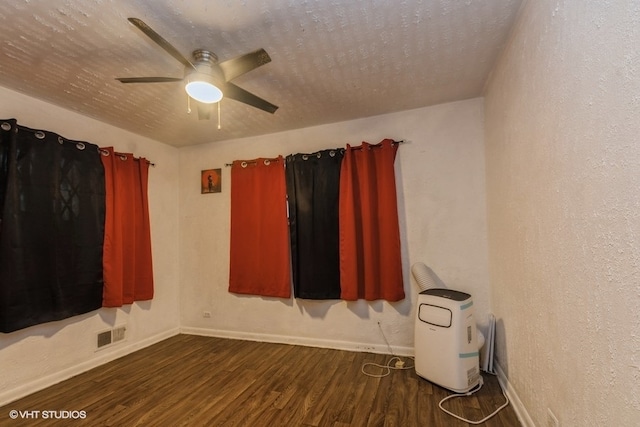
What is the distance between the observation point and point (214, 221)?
343 centimetres

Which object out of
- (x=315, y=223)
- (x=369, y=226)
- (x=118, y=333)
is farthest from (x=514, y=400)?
(x=118, y=333)

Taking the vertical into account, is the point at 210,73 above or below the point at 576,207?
above

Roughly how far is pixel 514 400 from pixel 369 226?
1599 mm

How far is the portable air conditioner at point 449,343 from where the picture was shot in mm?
1989

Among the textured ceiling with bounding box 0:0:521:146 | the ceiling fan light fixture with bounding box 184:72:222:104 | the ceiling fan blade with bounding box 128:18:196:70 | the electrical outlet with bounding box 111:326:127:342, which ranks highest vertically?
the textured ceiling with bounding box 0:0:521:146

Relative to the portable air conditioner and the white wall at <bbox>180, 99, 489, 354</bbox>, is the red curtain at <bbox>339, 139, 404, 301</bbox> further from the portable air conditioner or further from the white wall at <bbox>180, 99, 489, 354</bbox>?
the portable air conditioner

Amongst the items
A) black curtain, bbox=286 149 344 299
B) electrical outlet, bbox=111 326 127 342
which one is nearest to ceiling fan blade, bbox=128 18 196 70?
black curtain, bbox=286 149 344 299

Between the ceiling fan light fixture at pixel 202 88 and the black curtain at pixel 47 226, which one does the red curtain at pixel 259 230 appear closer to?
the black curtain at pixel 47 226

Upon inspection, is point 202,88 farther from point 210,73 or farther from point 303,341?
point 303,341

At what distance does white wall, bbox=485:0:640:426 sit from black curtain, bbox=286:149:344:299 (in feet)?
5.02

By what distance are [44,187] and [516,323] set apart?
3.59 m

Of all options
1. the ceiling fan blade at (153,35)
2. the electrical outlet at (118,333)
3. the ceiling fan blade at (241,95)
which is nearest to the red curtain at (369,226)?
the ceiling fan blade at (241,95)

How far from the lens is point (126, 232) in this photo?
2.85 metres

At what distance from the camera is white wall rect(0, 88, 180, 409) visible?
6.95 feet
